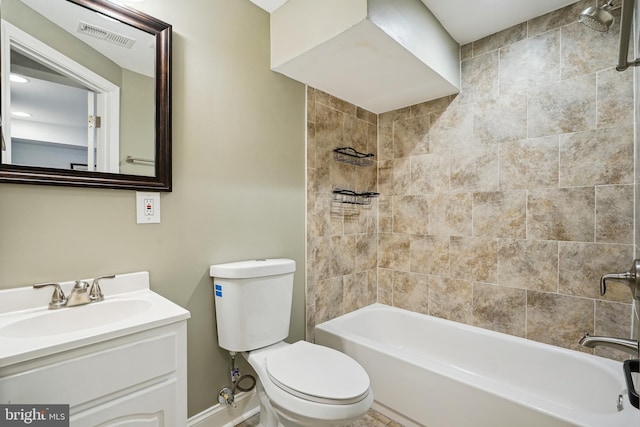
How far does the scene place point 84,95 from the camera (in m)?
1.21

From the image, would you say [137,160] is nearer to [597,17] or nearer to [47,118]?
[47,118]

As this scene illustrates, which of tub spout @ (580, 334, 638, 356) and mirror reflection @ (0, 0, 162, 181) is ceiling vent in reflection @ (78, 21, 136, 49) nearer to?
mirror reflection @ (0, 0, 162, 181)

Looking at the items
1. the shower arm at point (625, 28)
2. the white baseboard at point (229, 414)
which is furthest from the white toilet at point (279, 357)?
the shower arm at point (625, 28)

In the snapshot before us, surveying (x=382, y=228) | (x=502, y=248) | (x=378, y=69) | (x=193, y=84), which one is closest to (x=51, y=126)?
(x=193, y=84)

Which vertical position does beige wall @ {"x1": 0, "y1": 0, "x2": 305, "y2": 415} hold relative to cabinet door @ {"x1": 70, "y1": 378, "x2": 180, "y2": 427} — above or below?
above

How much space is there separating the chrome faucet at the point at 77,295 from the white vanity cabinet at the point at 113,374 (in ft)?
0.66

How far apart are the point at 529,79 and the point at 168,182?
2140mm

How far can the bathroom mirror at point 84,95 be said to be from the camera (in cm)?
108

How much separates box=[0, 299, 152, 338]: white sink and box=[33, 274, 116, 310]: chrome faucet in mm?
23

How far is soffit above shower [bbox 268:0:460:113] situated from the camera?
1457 millimetres

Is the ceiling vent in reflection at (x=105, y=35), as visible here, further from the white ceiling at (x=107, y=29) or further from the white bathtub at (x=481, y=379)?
the white bathtub at (x=481, y=379)

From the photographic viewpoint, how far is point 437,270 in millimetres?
2254

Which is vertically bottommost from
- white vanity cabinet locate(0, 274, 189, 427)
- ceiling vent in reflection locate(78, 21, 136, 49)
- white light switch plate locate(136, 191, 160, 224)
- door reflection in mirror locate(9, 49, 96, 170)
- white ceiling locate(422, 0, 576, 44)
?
white vanity cabinet locate(0, 274, 189, 427)

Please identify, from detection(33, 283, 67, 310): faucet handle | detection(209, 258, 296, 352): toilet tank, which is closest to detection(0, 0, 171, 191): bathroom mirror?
detection(33, 283, 67, 310): faucet handle
